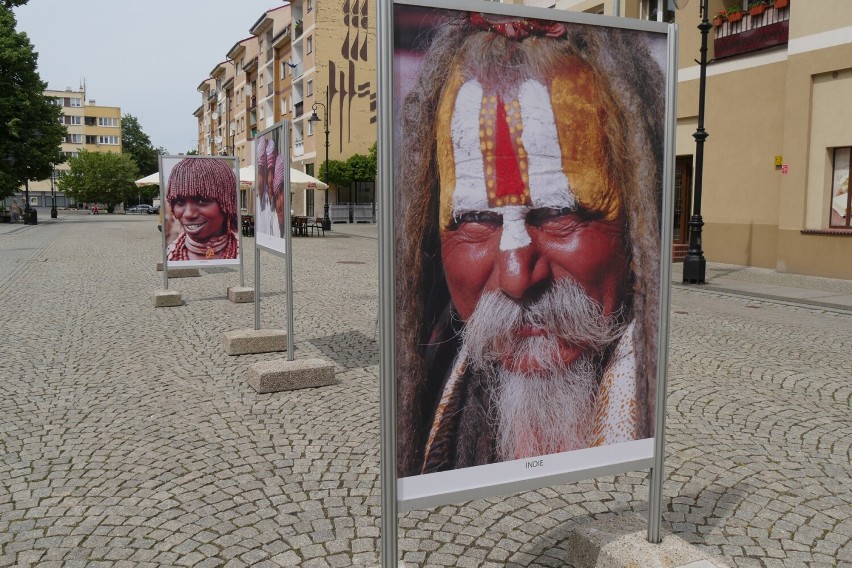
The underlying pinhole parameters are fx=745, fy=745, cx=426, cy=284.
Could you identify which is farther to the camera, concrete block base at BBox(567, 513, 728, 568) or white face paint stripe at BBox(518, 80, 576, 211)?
concrete block base at BBox(567, 513, 728, 568)

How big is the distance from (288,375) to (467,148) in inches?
162

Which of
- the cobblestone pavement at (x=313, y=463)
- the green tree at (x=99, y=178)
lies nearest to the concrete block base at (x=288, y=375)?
the cobblestone pavement at (x=313, y=463)

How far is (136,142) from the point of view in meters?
125

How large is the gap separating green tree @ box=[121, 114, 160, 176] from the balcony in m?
113

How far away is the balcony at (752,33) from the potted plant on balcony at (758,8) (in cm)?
6

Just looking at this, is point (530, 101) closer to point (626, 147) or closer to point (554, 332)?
point (626, 147)

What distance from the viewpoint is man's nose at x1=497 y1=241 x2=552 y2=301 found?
2.55 m

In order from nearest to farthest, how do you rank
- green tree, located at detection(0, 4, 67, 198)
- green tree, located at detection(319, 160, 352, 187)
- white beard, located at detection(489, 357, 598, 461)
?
white beard, located at detection(489, 357, 598, 461)
green tree, located at detection(0, 4, 67, 198)
green tree, located at detection(319, 160, 352, 187)

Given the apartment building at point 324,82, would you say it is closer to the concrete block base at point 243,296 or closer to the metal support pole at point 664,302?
the concrete block base at point 243,296

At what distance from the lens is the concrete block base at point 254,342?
297 inches

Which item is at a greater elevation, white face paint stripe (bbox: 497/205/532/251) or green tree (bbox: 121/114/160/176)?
green tree (bbox: 121/114/160/176)

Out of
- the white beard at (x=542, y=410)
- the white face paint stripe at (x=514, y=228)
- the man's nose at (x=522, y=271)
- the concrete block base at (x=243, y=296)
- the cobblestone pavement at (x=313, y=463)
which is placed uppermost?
the white face paint stripe at (x=514, y=228)

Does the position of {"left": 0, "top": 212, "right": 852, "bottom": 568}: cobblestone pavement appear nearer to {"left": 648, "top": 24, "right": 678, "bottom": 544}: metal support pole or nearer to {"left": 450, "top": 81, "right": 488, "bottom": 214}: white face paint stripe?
{"left": 648, "top": 24, "right": 678, "bottom": 544}: metal support pole

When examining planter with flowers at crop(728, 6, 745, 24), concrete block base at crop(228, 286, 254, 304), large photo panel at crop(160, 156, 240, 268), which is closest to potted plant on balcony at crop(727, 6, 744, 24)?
planter with flowers at crop(728, 6, 745, 24)
